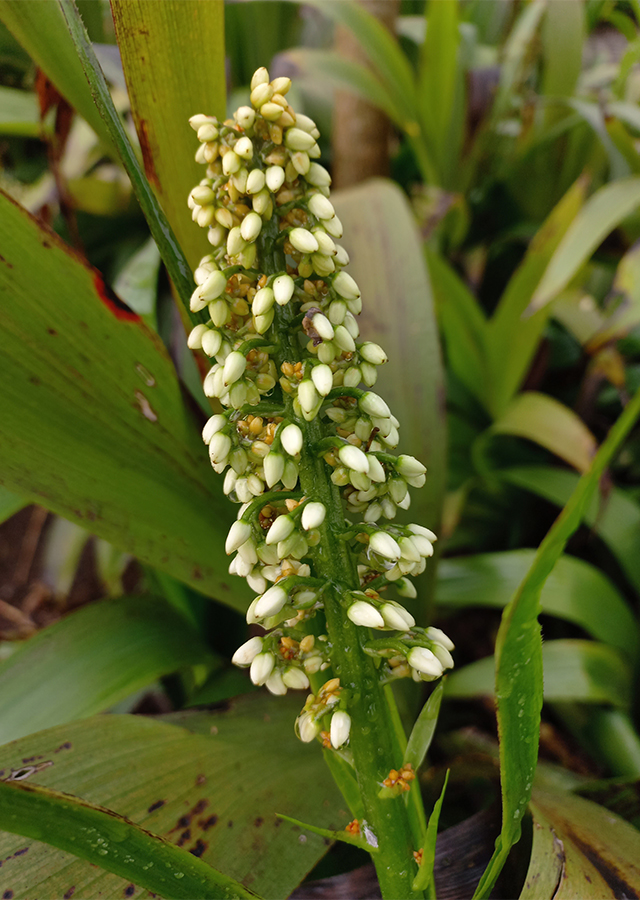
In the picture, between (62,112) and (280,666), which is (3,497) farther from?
(62,112)

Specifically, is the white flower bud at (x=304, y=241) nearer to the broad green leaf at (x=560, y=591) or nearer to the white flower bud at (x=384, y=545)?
Answer: the white flower bud at (x=384, y=545)

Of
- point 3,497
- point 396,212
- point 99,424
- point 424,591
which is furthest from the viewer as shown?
point 396,212

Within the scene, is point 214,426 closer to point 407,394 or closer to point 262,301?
point 262,301

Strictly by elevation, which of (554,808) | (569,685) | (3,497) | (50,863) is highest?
(3,497)

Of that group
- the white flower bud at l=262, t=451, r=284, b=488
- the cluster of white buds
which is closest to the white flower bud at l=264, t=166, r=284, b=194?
the cluster of white buds

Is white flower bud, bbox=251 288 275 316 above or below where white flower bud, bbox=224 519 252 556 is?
above

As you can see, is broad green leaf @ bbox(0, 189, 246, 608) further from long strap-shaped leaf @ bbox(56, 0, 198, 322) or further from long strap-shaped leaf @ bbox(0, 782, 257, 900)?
long strap-shaped leaf @ bbox(0, 782, 257, 900)

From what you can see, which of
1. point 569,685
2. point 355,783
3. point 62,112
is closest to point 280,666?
point 355,783
